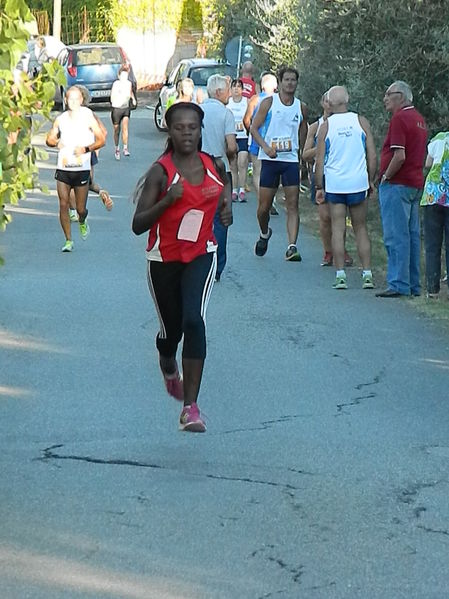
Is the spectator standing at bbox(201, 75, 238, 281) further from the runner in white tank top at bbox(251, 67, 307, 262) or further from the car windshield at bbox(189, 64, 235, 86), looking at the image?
the car windshield at bbox(189, 64, 235, 86)

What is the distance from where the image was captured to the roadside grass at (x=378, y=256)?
11734 mm

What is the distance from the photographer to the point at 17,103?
585 centimetres

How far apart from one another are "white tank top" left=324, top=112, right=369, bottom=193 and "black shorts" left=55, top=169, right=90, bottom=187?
339 centimetres

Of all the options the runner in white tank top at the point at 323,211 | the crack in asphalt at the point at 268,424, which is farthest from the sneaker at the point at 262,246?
the crack in asphalt at the point at 268,424

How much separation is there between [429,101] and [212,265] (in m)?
9.94

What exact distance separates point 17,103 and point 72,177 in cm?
905

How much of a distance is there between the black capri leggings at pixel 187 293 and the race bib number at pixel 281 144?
6.73 m

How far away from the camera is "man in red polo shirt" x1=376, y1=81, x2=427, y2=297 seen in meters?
12.1

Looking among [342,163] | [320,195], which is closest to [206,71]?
[320,195]

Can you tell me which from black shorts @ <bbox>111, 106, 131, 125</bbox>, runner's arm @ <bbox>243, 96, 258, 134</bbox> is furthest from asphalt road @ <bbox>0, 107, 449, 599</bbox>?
black shorts @ <bbox>111, 106, 131, 125</bbox>

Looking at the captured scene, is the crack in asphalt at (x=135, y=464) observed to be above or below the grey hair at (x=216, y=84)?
below

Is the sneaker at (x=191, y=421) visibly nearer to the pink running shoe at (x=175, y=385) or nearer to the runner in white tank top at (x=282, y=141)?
the pink running shoe at (x=175, y=385)

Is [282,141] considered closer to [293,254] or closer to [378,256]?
[293,254]

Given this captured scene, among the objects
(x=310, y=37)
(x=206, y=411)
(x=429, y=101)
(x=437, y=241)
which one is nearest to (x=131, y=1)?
(x=310, y=37)
